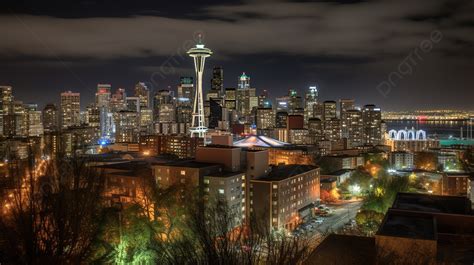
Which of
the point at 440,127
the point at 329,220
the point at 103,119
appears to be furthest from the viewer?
the point at 440,127

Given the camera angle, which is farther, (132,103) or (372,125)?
(132,103)

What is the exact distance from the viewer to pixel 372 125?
99.3 feet

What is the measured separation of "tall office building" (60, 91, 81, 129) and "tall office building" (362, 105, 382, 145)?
21289 millimetres

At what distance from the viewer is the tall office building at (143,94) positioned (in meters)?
38.2

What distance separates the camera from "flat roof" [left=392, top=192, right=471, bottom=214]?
644 cm

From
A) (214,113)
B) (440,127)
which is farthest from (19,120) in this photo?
(440,127)

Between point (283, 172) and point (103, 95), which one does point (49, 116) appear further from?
point (283, 172)

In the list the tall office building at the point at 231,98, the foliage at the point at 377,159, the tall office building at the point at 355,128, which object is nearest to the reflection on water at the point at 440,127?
the tall office building at the point at 355,128

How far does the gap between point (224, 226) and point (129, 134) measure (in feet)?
89.8

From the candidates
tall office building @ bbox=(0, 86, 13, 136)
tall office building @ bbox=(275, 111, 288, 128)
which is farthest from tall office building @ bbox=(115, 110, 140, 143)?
tall office building @ bbox=(275, 111, 288, 128)

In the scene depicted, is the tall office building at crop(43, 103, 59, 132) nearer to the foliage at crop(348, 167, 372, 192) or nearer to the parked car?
the foliage at crop(348, 167, 372, 192)

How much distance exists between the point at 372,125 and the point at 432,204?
24.5 meters

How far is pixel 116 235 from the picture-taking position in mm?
6320

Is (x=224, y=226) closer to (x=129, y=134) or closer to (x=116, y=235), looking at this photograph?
(x=116, y=235)
